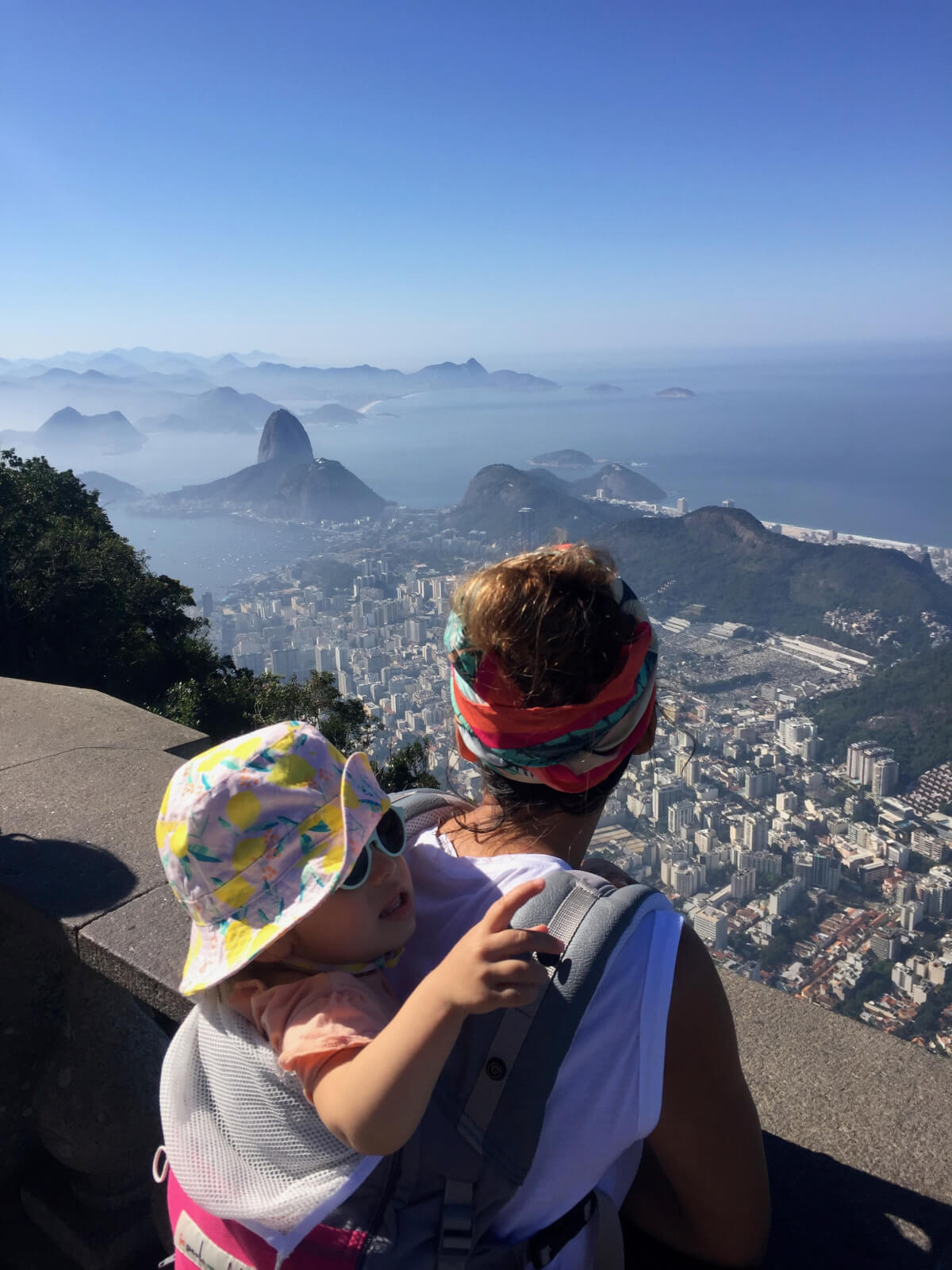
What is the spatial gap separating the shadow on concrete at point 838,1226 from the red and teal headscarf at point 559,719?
2.55 ft

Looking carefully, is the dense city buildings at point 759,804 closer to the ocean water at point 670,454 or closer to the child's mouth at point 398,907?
the child's mouth at point 398,907

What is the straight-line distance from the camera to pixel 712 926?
36.0ft

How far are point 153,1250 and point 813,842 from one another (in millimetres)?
16674

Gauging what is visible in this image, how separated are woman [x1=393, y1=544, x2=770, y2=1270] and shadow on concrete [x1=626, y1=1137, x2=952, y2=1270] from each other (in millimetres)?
175

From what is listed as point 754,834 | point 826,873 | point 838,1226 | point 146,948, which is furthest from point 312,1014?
point 754,834

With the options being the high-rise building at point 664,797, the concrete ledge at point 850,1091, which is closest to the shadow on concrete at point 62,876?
the concrete ledge at point 850,1091

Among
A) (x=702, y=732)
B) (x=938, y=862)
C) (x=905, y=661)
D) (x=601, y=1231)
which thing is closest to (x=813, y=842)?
(x=938, y=862)

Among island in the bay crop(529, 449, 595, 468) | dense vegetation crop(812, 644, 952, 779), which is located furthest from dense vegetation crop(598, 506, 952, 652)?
island in the bay crop(529, 449, 595, 468)

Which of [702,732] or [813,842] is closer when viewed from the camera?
[813,842]

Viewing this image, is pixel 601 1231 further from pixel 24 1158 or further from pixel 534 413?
pixel 534 413

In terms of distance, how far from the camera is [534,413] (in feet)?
576

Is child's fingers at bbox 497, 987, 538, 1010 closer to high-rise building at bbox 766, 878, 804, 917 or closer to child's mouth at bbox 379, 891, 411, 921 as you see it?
child's mouth at bbox 379, 891, 411, 921

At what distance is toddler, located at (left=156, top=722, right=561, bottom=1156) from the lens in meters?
1.01

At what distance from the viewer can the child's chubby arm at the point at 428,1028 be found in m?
0.88
